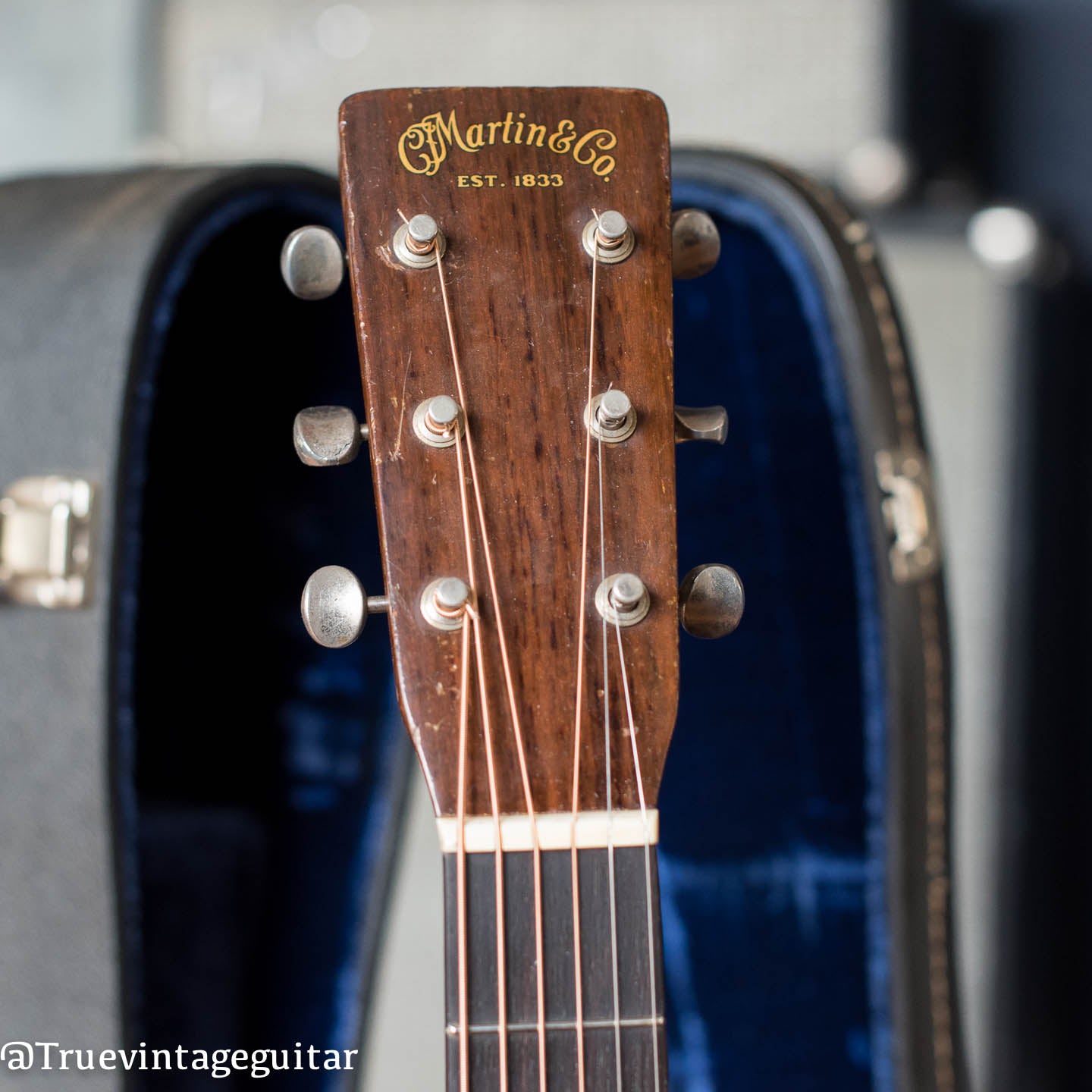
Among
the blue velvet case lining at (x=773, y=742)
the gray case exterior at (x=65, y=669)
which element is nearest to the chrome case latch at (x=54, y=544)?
the gray case exterior at (x=65, y=669)

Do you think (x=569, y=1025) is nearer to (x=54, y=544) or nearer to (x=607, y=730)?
(x=607, y=730)

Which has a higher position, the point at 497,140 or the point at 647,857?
the point at 497,140

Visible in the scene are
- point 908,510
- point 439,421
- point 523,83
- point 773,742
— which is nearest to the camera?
point 439,421

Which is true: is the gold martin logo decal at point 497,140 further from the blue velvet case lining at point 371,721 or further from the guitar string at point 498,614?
the blue velvet case lining at point 371,721

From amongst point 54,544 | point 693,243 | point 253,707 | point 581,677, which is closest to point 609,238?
point 693,243

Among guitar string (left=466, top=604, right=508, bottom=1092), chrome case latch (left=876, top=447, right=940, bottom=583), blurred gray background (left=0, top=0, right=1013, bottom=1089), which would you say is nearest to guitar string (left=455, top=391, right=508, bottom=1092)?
guitar string (left=466, top=604, right=508, bottom=1092)

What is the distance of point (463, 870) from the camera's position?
1.20 ft

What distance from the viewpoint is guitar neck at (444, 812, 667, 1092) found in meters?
0.37

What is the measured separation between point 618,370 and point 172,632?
0.33 metres

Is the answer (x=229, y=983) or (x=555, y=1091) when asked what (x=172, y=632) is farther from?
(x=555, y=1091)

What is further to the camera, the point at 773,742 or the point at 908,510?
the point at 773,742

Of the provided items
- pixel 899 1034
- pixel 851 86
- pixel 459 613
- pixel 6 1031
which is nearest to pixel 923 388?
pixel 851 86

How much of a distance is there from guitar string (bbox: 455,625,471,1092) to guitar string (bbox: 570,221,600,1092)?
0.04m

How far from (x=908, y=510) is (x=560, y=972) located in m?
0.27
